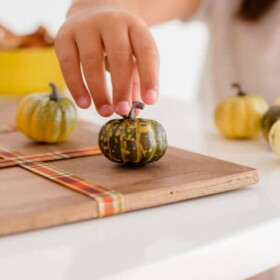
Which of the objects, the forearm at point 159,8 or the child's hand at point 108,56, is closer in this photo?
the child's hand at point 108,56

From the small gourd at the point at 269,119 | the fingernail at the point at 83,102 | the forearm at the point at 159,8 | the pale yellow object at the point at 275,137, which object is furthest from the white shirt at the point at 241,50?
the fingernail at the point at 83,102

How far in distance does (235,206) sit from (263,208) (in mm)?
35

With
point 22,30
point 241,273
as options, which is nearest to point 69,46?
point 241,273

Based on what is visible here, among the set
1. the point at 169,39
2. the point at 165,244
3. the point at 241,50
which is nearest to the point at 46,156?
the point at 165,244

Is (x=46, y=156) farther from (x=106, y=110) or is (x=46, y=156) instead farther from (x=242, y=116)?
(x=242, y=116)

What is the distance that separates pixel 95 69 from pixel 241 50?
1033mm

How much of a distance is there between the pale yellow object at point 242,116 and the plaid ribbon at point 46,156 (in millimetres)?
309

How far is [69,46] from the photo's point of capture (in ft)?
3.06

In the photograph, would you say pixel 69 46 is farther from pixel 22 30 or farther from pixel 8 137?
pixel 22 30

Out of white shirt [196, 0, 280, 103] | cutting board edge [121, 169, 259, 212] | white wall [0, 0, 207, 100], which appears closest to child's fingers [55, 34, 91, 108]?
cutting board edge [121, 169, 259, 212]

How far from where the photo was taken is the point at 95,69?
2.99ft

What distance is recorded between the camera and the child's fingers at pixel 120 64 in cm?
89

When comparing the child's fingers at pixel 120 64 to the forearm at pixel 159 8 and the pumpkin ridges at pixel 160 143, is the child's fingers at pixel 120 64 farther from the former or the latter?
the forearm at pixel 159 8

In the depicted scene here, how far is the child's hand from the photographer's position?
2.92 feet
